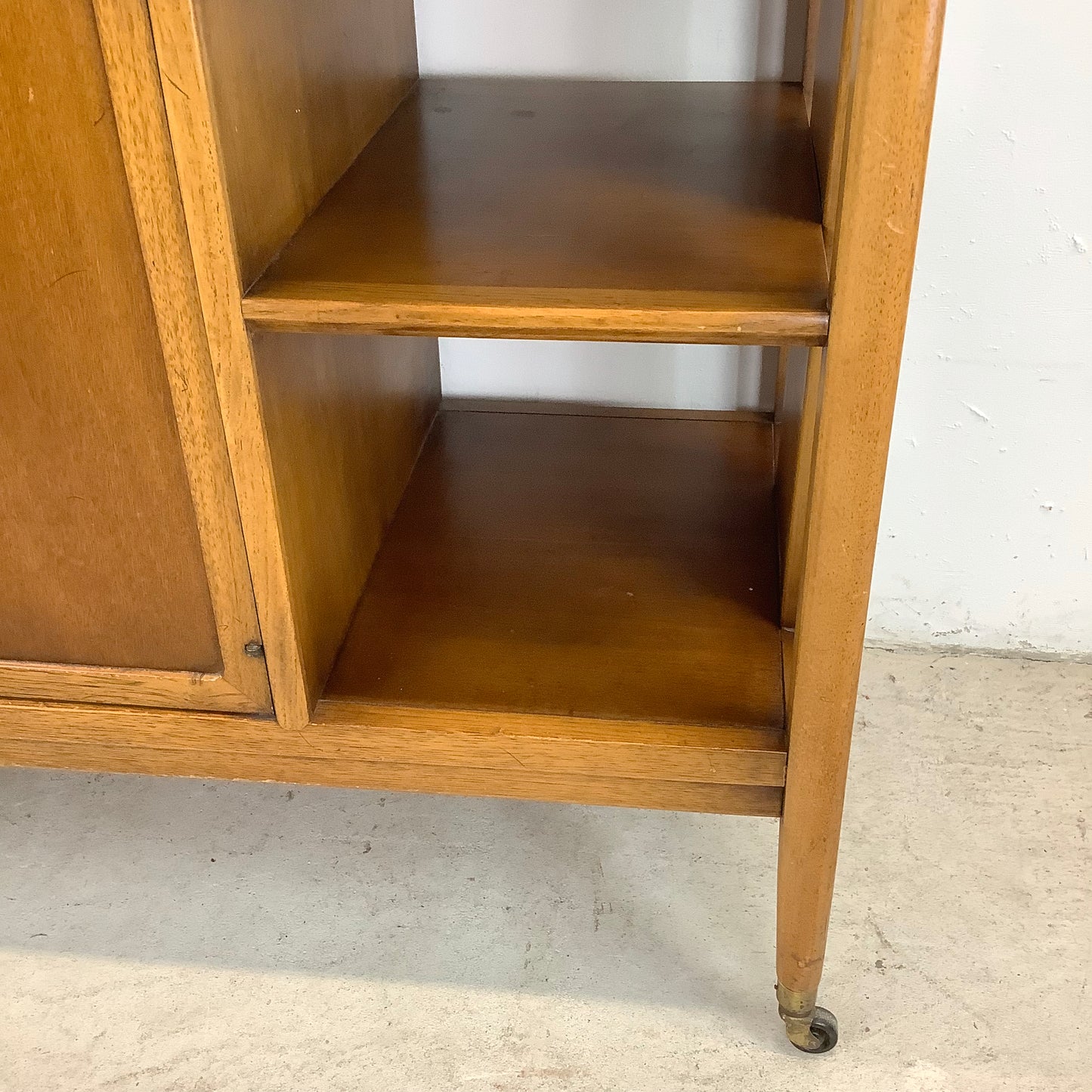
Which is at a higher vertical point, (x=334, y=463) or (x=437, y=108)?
(x=437, y=108)

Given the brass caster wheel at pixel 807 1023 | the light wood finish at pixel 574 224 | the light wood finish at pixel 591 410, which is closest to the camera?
the light wood finish at pixel 574 224

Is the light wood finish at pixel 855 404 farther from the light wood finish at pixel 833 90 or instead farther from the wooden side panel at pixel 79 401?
the wooden side panel at pixel 79 401

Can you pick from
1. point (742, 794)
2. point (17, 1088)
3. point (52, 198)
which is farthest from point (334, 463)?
point (17, 1088)

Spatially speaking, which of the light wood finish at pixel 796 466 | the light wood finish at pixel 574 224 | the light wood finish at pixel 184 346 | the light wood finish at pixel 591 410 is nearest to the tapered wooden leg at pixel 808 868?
the light wood finish at pixel 796 466

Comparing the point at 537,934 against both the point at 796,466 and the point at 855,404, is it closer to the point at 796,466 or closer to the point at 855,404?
the point at 796,466

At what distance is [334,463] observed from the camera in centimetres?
88

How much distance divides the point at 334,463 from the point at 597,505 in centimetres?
30

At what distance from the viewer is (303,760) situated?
2.82 ft

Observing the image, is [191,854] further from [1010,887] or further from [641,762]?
[1010,887]

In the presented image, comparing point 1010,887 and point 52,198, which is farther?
point 1010,887

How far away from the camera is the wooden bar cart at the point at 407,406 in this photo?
0.63 meters

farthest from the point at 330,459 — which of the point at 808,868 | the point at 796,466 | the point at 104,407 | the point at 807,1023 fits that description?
the point at 807,1023

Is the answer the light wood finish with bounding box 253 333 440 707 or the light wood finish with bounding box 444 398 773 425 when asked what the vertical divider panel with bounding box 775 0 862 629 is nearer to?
the light wood finish with bounding box 444 398 773 425

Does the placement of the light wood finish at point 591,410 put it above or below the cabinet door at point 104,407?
below
